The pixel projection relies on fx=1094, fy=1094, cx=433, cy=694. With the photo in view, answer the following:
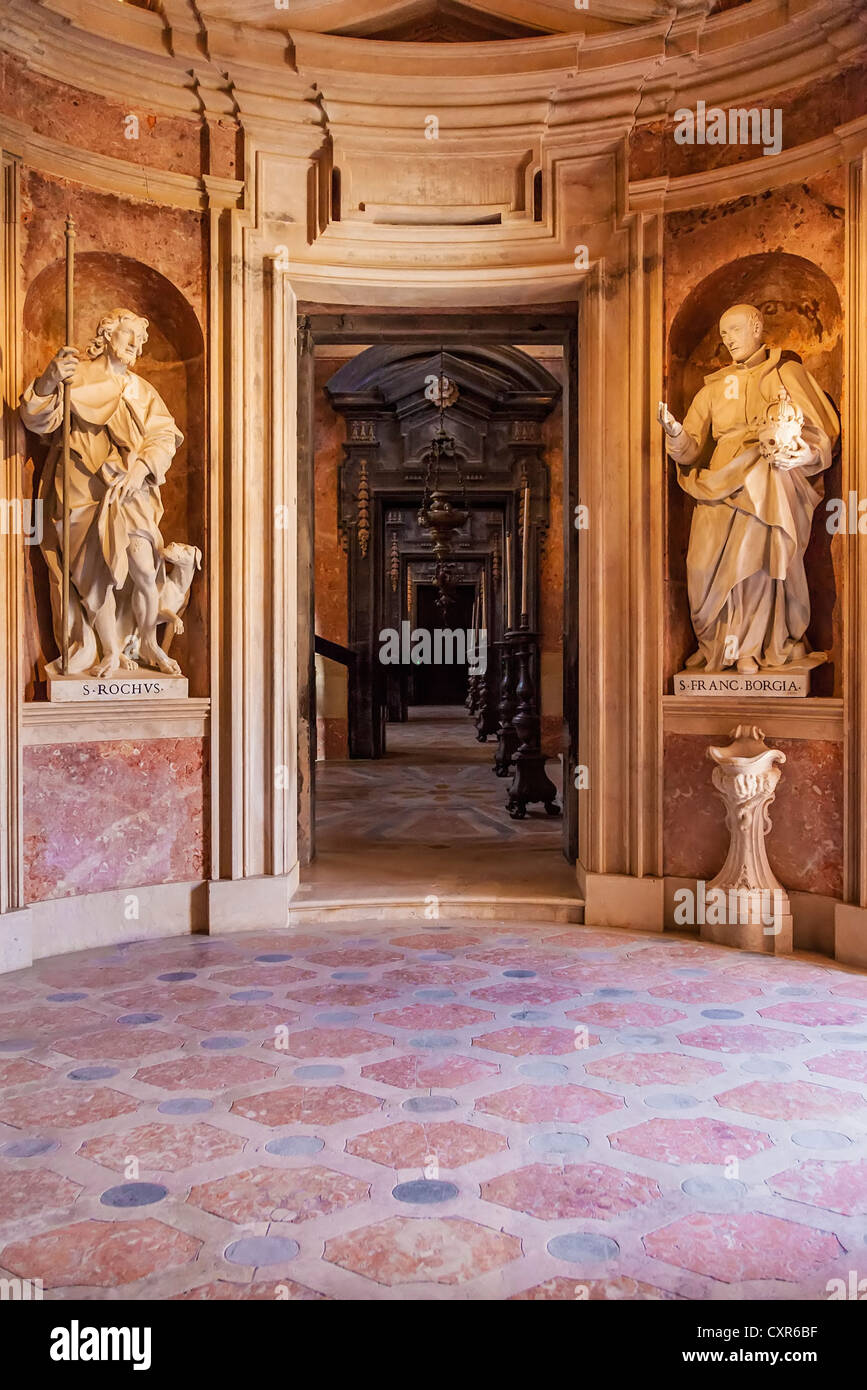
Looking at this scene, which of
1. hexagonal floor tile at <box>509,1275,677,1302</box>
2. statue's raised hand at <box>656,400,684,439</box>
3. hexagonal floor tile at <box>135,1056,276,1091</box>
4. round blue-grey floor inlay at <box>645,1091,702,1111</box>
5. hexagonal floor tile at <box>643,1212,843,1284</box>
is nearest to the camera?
hexagonal floor tile at <box>509,1275,677,1302</box>

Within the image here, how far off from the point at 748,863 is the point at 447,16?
456 centimetres

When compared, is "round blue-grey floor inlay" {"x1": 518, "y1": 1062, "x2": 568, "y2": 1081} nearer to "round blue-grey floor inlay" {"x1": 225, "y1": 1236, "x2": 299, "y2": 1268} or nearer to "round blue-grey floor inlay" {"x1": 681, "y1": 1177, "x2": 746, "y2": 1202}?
"round blue-grey floor inlay" {"x1": 681, "y1": 1177, "x2": 746, "y2": 1202}

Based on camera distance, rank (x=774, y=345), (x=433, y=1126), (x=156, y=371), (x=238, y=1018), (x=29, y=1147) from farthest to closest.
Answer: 1. (x=156, y=371)
2. (x=774, y=345)
3. (x=238, y=1018)
4. (x=433, y=1126)
5. (x=29, y=1147)

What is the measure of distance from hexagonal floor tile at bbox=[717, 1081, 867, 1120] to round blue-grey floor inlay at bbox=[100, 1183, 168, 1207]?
63.3 inches

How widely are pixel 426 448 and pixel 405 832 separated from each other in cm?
655

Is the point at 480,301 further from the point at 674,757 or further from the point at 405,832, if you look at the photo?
the point at 405,832

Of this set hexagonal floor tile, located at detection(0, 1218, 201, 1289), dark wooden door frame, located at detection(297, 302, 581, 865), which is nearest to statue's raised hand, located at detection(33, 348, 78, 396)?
dark wooden door frame, located at detection(297, 302, 581, 865)

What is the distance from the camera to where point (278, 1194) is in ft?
8.66

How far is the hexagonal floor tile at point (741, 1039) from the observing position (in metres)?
3.69

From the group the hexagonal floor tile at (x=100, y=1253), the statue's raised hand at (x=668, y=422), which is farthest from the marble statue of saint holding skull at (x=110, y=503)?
the hexagonal floor tile at (x=100, y=1253)

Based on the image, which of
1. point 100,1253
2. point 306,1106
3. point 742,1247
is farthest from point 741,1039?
point 100,1253

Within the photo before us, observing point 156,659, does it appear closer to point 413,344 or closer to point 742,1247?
point 413,344

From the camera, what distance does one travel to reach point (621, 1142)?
2.95 metres

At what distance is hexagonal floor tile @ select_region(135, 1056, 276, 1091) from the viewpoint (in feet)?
11.0
